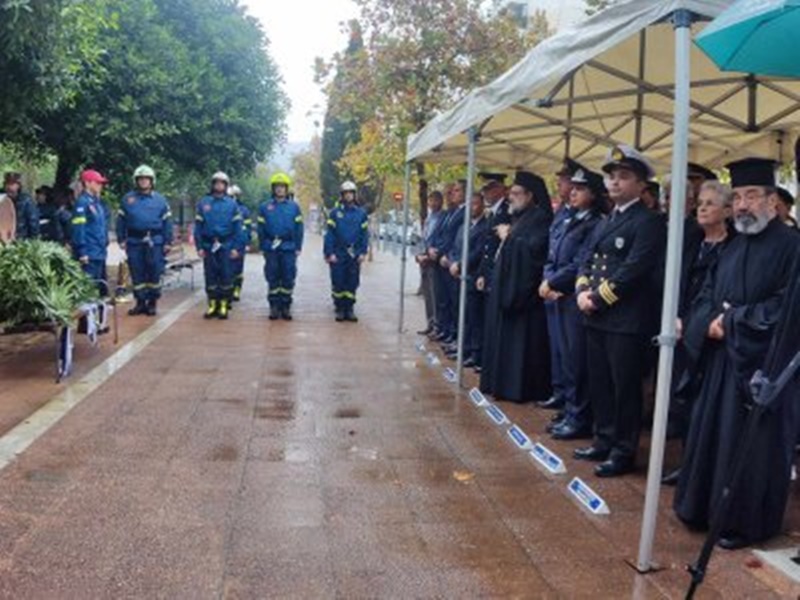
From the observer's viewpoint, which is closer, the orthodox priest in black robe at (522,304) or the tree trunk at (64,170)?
the orthodox priest in black robe at (522,304)

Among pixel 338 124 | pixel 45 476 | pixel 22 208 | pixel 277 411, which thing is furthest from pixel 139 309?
pixel 338 124

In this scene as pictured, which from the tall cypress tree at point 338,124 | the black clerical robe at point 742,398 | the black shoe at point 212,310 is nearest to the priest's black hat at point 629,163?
the black clerical robe at point 742,398

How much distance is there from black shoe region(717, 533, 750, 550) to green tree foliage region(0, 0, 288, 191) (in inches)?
389

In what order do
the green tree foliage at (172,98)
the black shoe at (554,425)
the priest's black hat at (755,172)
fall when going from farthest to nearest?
the green tree foliage at (172,98), the black shoe at (554,425), the priest's black hat at (755,172)

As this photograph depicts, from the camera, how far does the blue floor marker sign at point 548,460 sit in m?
5.25

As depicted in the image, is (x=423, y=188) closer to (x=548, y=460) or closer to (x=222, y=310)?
(x=222, y=310)

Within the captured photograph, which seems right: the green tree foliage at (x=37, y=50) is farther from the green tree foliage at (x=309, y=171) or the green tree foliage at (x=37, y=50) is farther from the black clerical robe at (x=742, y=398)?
the green tree foliage at (x=309, y=171)

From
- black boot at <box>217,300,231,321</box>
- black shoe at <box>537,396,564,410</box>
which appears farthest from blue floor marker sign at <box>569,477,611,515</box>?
black boot at <box>217,300,231,321</box>

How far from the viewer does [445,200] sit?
424 inches

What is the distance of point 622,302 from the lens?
5.04 m

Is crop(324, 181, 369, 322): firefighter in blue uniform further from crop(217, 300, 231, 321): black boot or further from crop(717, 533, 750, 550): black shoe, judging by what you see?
crop(717, 533, 750, 550): black shoe

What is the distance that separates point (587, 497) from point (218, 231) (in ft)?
26.3

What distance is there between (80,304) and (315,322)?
14.2 feet

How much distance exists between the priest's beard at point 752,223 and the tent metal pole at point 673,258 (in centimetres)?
55
